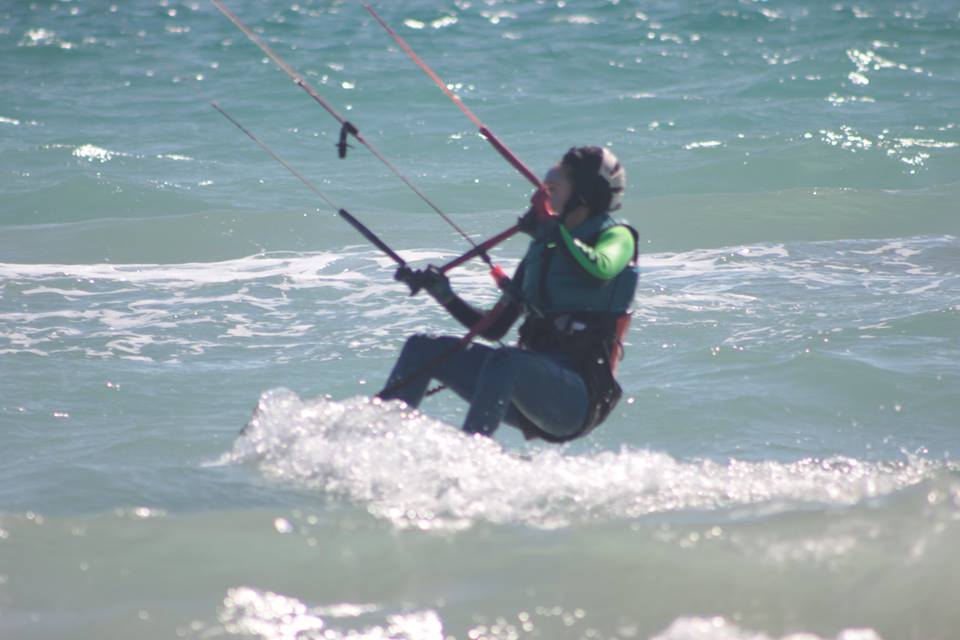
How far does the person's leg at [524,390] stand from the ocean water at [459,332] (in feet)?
0.46

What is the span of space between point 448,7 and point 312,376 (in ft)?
61.4

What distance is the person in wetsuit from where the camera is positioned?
482cm

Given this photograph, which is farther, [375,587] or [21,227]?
[21,227]

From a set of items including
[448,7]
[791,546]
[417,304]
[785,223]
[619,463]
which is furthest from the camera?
[448,7]

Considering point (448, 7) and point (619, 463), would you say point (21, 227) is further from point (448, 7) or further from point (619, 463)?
point (448, 7)

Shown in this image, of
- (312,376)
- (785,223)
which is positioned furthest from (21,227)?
(785,223)

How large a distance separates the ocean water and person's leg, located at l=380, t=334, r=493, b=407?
124 mm

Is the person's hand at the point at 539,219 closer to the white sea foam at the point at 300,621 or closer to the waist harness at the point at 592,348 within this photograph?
the waist harness at the point at 592,348

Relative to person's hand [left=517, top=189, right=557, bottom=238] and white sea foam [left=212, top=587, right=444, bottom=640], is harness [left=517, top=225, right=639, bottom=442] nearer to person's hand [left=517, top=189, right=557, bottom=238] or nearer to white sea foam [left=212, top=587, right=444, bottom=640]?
person's hand [left=517, top=189, right=557, bottom=238]

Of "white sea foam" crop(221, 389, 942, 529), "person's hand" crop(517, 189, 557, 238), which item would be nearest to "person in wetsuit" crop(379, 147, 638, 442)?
"person's hand" crop(517, 189, 557, 238)

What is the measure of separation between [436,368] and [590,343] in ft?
1.98

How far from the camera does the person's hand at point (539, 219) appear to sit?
4773mm

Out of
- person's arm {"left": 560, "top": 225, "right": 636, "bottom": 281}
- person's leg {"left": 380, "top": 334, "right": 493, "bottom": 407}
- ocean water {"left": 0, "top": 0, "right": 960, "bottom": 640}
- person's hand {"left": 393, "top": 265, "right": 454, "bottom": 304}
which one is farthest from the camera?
person's leg {"left": 380, "top": 334, "right": 493, "bottom": 407}

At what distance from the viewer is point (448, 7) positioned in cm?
2519
